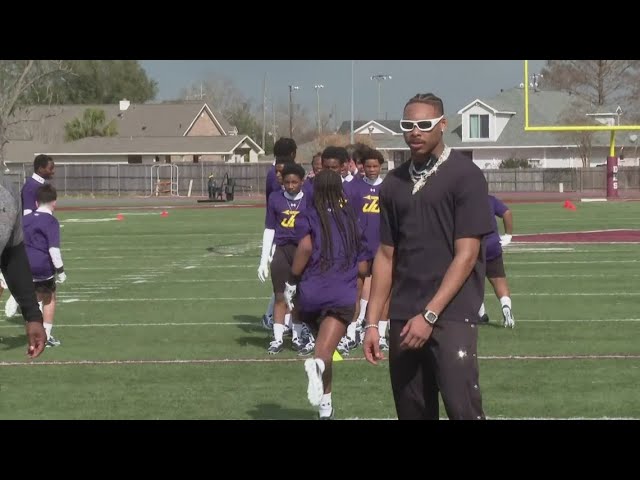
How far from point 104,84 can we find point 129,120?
21.7 m

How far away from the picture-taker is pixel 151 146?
283ft

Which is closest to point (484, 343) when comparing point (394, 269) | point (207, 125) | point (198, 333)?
point (198, 333)

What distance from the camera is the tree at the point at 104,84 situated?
374ft

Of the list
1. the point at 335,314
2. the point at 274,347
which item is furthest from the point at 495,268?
the point at 335,314

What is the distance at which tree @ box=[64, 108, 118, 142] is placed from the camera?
97.9 meters

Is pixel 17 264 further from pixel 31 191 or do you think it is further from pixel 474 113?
pixel 474 113

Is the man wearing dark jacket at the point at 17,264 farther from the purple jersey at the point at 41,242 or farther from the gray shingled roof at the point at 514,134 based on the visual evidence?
the gray shingled roof at the point at 514,134

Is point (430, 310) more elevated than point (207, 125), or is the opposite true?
point (207, 125)

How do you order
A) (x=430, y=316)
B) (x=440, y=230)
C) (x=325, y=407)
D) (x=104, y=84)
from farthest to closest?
1. (x=104, y=84)
2. (x=325, y=407)
3. (x=440, y=230)
4. (x=430, y=316)

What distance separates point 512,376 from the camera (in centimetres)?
1046

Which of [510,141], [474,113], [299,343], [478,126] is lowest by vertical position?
[299,343]

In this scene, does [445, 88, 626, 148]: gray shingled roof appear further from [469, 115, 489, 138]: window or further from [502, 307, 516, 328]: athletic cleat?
[502, 307, 516, 328]: athletic cleat
